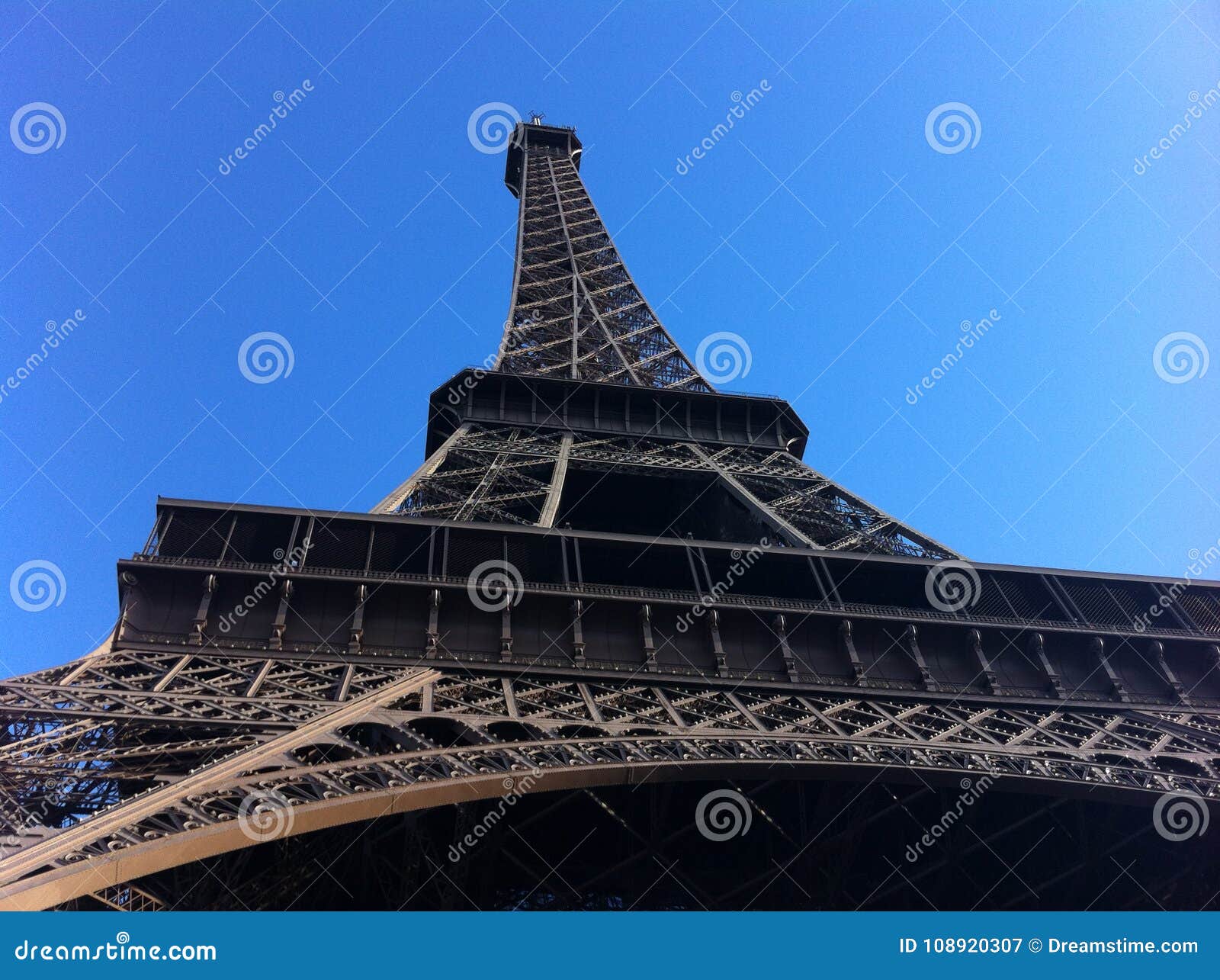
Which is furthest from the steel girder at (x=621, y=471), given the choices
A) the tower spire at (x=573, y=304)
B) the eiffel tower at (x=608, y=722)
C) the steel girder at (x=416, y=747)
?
the steel girder at (x=416, y=747)

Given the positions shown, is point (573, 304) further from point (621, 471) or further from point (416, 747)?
point (416, 747)

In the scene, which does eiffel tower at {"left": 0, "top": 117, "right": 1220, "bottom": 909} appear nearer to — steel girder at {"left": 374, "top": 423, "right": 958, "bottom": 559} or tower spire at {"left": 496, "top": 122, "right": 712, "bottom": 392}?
steel girder at {"left": 374, "top": 423, "right": 958, "bottom": 559}

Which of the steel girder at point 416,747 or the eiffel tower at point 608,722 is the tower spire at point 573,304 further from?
the steel girder at point 416,747

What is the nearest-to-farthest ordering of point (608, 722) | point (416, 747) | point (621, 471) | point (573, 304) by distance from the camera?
point (416, 747) → point (608, 722) → point (621, 471) → point (573, 304)

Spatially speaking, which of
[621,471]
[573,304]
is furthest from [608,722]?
[573,304]

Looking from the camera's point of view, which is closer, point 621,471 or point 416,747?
point 416,747

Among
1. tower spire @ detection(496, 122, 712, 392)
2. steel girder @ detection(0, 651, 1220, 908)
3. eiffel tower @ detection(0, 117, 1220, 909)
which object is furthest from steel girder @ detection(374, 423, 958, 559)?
steel girder @ detection(0, 651, 1220, 908)

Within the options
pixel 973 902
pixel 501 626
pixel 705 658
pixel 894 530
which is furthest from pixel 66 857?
pixel 894 530

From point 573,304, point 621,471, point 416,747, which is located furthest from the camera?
point 573,304
